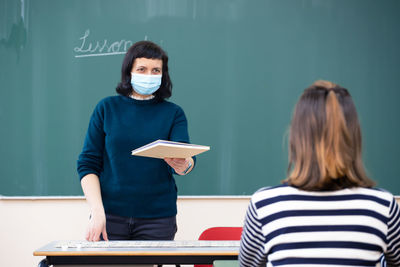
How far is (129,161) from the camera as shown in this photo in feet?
6.19

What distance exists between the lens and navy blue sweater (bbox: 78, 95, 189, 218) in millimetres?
1873

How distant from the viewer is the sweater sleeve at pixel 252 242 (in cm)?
109

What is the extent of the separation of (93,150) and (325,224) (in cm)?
119

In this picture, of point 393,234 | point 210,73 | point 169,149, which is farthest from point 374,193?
point 210,73

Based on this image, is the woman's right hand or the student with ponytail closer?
the student with ponytail

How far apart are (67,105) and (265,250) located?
89.2 inches

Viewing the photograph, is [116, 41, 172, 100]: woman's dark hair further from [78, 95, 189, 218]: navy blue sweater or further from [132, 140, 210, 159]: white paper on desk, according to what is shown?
[132, 140, 210, 159]: white paper on desk

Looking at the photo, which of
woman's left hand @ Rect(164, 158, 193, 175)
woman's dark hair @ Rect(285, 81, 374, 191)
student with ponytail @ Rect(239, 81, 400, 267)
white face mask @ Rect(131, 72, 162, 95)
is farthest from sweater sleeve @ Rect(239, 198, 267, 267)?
white face mask @ Rect(131, 72, 162, 95)

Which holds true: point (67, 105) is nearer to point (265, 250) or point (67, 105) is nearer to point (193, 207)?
point (193, 207)

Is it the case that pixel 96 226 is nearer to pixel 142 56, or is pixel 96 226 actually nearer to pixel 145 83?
pixel 145 83

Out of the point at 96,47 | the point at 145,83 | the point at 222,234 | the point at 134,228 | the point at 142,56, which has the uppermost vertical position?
the point at 96,47

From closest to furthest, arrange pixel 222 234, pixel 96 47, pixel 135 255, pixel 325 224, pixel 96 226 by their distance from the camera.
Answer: pixel 325 224, pixel 135 255, pixel 96 226, pixel 222 234, pixel 96 47

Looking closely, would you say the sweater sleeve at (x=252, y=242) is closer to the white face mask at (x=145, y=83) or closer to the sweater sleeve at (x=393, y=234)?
the sweater sleeve at (x=393, y=234)

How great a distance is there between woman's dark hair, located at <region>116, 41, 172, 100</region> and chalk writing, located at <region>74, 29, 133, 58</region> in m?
1.04
